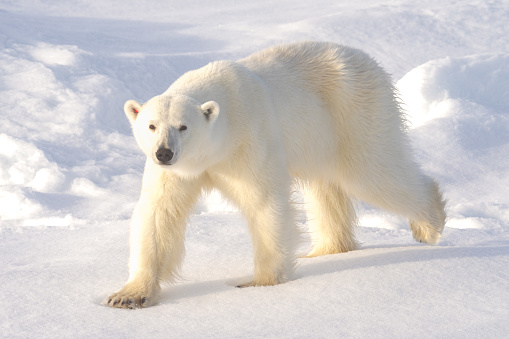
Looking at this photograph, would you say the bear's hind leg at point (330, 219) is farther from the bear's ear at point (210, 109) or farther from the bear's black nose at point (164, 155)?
the bear's black nose at point (164, 155)

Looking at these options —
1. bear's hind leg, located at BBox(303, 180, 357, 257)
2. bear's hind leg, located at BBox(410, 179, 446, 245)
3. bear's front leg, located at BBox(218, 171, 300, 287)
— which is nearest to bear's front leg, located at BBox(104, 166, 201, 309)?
bear's front leg, located at BBox(218, 171, 300, 287)

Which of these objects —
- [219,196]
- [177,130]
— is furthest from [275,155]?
[219,196]

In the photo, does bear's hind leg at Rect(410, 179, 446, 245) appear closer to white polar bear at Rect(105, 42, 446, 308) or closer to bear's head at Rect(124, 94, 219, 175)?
white polar bear at Rect(105, 42, 446, 308)

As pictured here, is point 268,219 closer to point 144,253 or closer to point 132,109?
point 144,253


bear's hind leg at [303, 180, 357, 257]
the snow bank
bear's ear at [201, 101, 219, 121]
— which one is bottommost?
the snow bank

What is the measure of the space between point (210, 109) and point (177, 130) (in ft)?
0.67

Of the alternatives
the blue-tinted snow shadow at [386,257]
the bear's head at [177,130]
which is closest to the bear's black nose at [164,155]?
the bear's head at [177,130]

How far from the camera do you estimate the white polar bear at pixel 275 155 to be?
11.2ft

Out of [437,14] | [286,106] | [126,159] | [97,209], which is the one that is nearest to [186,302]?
[286,106]

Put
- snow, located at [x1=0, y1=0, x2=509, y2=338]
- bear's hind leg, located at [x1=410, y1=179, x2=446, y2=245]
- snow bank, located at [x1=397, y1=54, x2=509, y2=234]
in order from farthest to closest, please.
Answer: snow bank, located at [x1=397, y1=54, x2=509, y2=234]
bear's hind leg, located at [x1=410, y1=179, x2=446, y2=245]
snow, located at [x1=0, y1=0, x2=509, y2=338]

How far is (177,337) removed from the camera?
2854 mm

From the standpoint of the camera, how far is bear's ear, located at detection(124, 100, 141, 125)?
137 inches

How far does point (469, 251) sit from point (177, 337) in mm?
1923

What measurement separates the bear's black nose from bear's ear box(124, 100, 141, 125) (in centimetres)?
39
